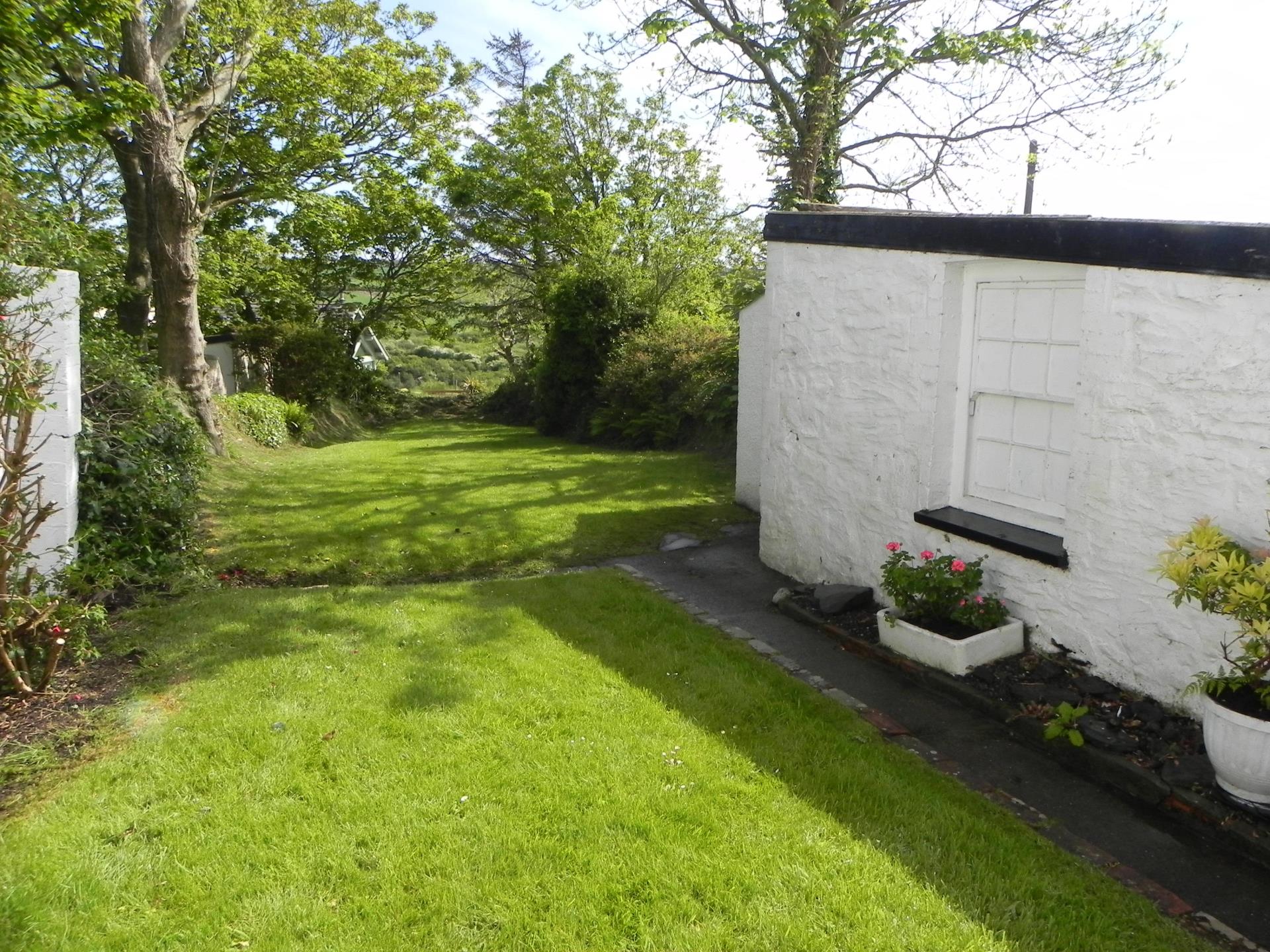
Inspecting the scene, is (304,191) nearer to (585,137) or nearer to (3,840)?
(585,137)

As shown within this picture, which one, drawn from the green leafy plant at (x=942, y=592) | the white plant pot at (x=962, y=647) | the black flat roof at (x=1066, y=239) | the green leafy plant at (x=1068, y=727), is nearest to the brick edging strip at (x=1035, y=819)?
the white plant pot at (x=962, y=647)

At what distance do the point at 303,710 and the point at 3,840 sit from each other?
169cm

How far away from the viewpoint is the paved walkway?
3908mm

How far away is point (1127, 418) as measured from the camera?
5289mm

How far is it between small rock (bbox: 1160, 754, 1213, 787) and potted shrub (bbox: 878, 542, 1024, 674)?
55.7 inches

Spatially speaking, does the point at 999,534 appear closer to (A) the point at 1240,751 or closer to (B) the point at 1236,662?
(B) the point at 1236,662

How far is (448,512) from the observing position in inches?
454

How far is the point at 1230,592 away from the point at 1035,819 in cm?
149

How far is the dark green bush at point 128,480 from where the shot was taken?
25.1 feet

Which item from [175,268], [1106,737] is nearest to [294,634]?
[1106,737]

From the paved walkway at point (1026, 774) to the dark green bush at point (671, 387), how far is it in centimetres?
942

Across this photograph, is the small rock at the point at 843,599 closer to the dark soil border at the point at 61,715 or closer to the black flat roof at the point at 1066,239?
the black flat roof at the point at 1066,239

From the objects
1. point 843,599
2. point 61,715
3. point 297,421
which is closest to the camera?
point 61,715

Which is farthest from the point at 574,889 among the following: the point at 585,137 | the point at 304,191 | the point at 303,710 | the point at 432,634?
the point at 585,137
